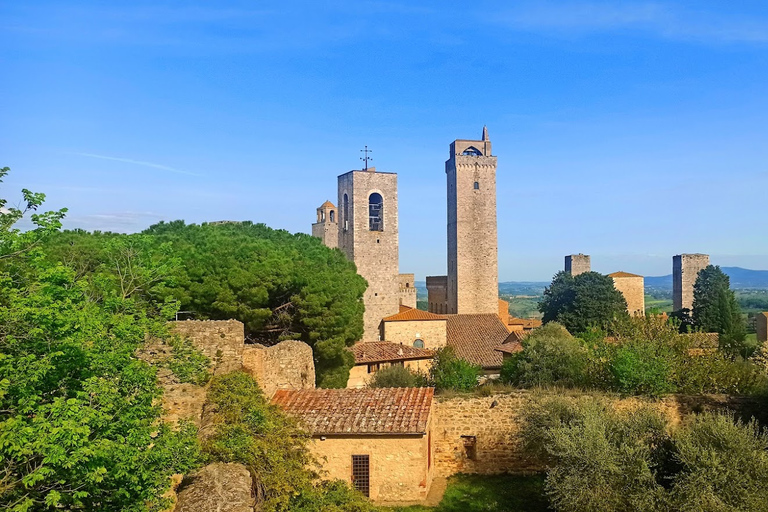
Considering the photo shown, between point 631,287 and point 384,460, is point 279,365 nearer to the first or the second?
point 384,460

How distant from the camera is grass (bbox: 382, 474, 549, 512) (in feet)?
44.2

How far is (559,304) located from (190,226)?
32194mm

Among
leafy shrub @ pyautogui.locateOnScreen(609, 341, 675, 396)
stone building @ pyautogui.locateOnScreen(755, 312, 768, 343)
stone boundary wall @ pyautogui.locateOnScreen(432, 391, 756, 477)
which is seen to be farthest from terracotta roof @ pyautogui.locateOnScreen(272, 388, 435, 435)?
stone building @ pyautogui.locateOnScreen(755, 312, 768, 343)

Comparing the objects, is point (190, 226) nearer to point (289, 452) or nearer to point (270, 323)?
point (270, 323)

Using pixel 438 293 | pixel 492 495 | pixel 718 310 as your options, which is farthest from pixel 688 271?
pixel 492 495

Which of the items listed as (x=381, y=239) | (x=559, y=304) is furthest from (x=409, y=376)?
(x=559, y=304)

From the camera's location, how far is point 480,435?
16344 mm

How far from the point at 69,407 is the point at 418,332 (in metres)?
31.1

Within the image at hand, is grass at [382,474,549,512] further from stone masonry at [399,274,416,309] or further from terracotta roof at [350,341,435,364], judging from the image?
stone masonry at [399,274,416,309]

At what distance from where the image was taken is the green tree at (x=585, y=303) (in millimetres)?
45188

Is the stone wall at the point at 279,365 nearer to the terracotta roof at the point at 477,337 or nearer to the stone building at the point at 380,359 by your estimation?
the stone building at the point at 380,359

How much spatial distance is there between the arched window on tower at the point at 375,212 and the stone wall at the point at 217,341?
33.5m

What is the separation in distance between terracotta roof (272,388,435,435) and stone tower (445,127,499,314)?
1587 inches

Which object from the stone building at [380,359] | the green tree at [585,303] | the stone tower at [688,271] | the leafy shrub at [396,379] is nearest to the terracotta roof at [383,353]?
the stone building at [380,359]
